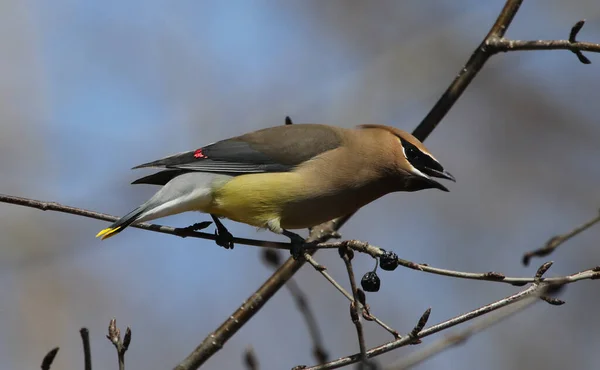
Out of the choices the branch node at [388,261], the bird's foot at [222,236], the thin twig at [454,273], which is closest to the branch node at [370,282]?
the branch node at [388,261]

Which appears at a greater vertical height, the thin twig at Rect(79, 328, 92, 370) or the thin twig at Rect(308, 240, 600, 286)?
the thin twig at Rect(308, 240, 600, 286)

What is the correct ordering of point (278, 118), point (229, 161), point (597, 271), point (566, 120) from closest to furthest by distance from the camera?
point (597, 271) → point (229, 161) → point (278, 118) → point (566, 120)

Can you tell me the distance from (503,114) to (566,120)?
66 centimetres

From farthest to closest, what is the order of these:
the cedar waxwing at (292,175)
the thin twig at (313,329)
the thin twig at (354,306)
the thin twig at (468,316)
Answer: the cedar waxwing at (292,175)
the thin twig at (468,316)
the thin twig at (354,306)
the thin twig at (313,329)

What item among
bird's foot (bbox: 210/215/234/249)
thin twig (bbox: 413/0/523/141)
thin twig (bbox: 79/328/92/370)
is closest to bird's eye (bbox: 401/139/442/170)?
thin twig (bbox: 413/0/523/141)

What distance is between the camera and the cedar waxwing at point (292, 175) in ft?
15.5

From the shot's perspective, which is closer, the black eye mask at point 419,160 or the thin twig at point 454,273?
the thin twig at point 454,273

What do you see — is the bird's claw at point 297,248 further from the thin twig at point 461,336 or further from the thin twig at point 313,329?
the thin twig at point 461,336

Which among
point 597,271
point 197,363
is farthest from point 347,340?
point 597,271

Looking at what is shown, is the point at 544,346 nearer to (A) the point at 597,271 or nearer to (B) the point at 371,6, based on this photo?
(B) the point at 371,6

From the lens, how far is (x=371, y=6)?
9734 mm

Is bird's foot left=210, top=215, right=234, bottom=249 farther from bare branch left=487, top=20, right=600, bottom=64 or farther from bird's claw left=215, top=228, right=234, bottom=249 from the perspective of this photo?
bare branch left=487, top=20, right=600, bottom=64

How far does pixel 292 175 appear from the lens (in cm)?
490

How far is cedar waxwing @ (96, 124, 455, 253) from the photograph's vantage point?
472 cm
